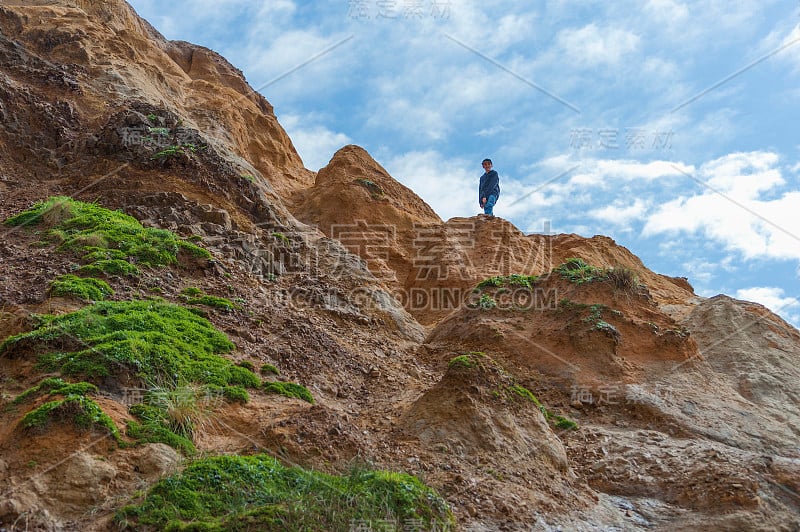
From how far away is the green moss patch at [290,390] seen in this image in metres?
9.48

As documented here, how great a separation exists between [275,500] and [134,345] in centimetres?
337

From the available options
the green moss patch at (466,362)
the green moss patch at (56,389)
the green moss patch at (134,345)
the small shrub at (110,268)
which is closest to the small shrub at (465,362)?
the green moss patch at (466,362)

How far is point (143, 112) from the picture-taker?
17.2 meters

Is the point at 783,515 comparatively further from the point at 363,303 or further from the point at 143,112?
the point at 143,112

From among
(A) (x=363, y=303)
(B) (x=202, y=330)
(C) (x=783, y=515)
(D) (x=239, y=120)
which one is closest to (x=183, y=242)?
(B) (x=202, y=330)

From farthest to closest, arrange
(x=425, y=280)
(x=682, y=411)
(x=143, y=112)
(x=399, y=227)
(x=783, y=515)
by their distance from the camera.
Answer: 1. (x=399, y=227)
2. (x=425, y=280)
3. (x=143, y=112)
4. (x=682, y=411)
5. (x=783, y=515)

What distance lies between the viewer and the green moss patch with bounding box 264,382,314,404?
9.48m

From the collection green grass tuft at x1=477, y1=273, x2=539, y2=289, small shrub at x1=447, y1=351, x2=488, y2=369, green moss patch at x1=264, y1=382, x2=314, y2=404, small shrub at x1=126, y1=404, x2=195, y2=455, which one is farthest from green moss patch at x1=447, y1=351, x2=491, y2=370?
green grass tuft at x1=477, y1=273, x2=539, y2=289

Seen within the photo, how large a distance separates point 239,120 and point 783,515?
2117cm

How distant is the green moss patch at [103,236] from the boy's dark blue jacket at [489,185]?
11.7 meters

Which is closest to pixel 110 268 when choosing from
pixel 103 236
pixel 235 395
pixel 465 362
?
pixel 103 236

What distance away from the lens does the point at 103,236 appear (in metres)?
11.8

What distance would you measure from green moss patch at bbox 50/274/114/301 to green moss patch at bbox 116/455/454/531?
4471mm

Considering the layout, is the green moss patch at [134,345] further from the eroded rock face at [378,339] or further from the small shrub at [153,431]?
the small shrub at [153,431]
